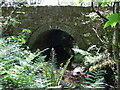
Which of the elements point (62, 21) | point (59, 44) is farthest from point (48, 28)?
point (59, 44)

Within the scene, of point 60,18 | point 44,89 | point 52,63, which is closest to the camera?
point 44,89

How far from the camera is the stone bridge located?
16.5ft

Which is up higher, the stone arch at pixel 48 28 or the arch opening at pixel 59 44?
the stone arch at pixel 48 28

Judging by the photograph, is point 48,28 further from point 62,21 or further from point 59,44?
point 59,44

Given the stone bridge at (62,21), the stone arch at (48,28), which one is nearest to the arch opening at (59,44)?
the stone arch at (48,28)

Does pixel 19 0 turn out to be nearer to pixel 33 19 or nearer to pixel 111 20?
pixel 33 19

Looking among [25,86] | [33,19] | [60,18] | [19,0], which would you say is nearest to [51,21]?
[60,18]

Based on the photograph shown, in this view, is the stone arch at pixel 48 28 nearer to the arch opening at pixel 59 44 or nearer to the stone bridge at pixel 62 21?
the stone bridge at pixel 62 21

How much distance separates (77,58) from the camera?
4777 mm

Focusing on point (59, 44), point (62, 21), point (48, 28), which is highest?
point (62, 21)

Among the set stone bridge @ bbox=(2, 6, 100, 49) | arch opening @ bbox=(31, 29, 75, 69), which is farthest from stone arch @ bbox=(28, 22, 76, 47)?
arch opening @ bbox=(31, 29, 75, 69)

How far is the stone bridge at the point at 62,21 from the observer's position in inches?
198

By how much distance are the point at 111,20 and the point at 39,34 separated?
480 cm

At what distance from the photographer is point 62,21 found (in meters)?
5.13
